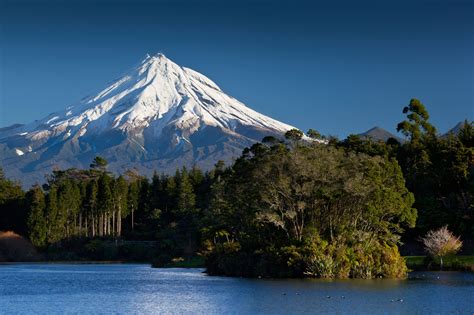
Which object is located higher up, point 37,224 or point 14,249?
point 37,224

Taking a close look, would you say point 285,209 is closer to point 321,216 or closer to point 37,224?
point 321,216

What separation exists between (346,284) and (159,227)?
5573 cm

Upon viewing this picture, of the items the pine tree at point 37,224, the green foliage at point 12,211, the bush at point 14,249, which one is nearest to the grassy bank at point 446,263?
the bush at point 14,249

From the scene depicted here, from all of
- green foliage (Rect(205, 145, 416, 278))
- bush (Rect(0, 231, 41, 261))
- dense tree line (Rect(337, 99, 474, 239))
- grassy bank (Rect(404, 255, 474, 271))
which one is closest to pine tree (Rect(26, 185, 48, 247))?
bush (Rect(0, 231, 41, 261))

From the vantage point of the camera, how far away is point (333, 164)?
5138 centimetres

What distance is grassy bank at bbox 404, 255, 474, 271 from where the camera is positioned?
188ft

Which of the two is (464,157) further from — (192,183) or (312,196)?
(192,183)

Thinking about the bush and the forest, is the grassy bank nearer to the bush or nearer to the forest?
the forest

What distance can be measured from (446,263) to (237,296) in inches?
922

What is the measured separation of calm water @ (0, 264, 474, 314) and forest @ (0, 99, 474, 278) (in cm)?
339

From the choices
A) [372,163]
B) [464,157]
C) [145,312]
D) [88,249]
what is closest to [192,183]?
[88,249]

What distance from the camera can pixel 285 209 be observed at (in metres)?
53.3

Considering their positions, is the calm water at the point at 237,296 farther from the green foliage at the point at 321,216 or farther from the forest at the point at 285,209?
the forest at the point at 285,209

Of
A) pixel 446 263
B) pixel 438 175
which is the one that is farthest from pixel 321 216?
pixel 438 175
